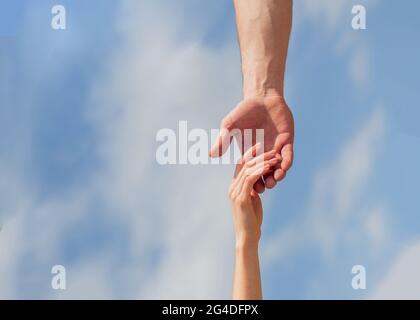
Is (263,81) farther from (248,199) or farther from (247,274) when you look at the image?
(247,274)

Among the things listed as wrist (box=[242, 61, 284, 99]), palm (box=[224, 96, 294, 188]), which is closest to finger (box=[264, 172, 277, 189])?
palm (box=[224, 96, 294, 188])

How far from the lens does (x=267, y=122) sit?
2.43 metres

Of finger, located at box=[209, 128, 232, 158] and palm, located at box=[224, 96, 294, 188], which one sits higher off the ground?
palm, located at box=[224, 96, 294, 188]

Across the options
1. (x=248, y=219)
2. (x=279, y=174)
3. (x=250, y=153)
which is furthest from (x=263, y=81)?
(x=248, y=219)

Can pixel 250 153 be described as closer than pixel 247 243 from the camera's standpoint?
No

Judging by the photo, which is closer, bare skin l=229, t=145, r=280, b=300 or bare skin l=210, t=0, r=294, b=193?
bare skin l=229, t=145, r=280, b=300

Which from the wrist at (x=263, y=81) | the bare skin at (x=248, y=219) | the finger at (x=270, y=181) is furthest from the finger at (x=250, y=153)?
the wrist at (x=263, y=81)

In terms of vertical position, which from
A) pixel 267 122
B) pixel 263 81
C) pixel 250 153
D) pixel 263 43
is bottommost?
pixel 250 153

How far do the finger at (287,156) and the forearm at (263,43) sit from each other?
0.78 ft

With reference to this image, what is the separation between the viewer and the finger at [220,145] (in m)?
2.26

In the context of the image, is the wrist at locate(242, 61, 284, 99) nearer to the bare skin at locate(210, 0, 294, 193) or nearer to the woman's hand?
the bare skin at locate(210, 0, 294, 193)

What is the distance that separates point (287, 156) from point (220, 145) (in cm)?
24

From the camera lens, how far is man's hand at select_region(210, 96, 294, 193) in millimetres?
2328
